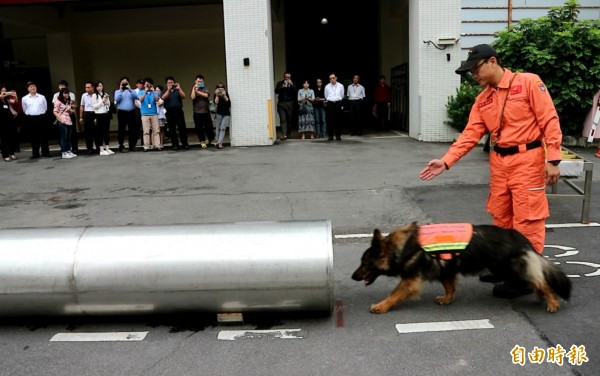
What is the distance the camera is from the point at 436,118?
14.5 m

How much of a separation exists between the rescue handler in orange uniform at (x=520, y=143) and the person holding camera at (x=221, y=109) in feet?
32.5

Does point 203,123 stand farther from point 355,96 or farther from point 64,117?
point 355,96

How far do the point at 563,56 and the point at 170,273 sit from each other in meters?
11.3

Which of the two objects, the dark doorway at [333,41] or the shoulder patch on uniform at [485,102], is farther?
the dark doorway at [333,41]

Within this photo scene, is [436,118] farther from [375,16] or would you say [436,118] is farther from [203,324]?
[203,324]

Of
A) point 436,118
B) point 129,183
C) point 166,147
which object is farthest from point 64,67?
point 436,118

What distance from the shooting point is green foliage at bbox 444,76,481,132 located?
44.8 ft

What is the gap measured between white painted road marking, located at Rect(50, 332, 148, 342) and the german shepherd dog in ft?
5.93

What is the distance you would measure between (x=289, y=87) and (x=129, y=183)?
21.7 feet

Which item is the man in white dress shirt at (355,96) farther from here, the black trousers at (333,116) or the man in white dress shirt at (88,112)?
the man in white dress shirt at (88,112)

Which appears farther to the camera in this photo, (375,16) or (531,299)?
(375,16)

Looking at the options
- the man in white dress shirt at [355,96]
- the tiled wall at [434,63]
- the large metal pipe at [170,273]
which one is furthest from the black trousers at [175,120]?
the large metal pipe at [170,273]

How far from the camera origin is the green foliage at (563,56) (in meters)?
12.3

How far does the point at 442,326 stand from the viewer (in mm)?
4160
